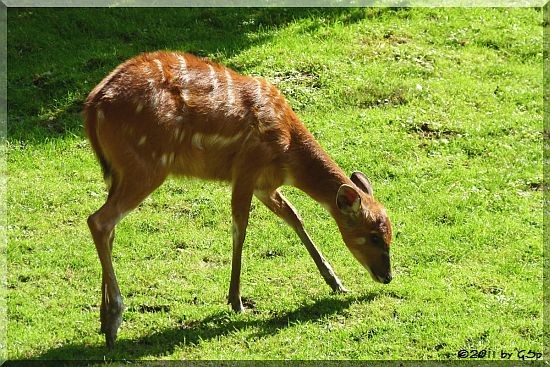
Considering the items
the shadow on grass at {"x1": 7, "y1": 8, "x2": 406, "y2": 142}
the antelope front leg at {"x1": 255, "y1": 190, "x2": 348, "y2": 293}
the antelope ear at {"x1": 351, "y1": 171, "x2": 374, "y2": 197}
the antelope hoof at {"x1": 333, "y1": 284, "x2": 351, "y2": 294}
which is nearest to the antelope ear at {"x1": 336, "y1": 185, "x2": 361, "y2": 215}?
the antelope ear at {"x1": 351, "y1": 171, "x2": 374, "y2": 197}

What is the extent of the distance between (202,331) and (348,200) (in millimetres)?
1535

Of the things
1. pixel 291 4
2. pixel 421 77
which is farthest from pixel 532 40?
pixel 291 4

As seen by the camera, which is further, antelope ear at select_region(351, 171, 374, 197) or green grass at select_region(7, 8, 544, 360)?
antelope ear at select_region(351, 171, 374, 197)

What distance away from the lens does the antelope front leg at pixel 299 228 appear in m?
8.33

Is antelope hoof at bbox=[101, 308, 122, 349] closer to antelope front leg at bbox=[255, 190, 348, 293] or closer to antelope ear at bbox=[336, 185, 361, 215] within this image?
antelope front leg at bbox=[255, 190, 348, 293]

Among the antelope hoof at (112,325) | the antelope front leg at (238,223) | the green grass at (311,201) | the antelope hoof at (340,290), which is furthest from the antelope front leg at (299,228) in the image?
the antelope hoof at (112,325)

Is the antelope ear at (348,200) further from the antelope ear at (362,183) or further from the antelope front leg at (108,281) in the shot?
the antelope front leg at (108,281)

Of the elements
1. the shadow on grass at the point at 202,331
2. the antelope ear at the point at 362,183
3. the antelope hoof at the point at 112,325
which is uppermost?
the antelope ear at the point at 362,183

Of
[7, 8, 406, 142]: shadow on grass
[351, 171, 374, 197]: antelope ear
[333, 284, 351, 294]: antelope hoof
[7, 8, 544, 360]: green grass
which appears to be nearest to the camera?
[7, 8, 544, 360]: green grass

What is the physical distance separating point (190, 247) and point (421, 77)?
4287 mm

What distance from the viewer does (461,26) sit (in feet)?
42.8

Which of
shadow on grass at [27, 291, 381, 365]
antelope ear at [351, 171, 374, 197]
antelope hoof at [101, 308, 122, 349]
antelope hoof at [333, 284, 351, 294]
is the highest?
antelope ear at [351, 171, 374, 197]

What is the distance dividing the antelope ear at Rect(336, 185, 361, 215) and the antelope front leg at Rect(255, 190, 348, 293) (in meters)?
0.53

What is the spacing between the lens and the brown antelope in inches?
290
